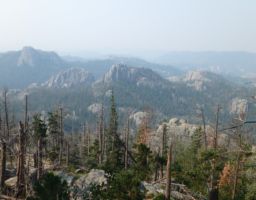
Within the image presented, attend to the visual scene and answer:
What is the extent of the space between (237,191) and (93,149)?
27732mm

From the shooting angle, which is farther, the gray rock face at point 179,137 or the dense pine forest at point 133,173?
the gray rock face at point 179,137

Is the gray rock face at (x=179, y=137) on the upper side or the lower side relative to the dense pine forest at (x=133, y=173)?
lower

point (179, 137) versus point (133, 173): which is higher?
point (133, 173)

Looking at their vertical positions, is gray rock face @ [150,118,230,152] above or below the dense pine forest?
below

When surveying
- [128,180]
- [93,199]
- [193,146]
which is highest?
[128,180]

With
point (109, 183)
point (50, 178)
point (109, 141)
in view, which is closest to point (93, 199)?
point (109, 183)

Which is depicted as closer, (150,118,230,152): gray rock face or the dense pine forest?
the dense pine forest

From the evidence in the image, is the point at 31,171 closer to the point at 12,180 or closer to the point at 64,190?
the point at 12,180

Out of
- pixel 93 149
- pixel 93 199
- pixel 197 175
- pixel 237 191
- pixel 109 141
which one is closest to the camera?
pixel 93 199

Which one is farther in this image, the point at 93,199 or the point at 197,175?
the point at 197,175

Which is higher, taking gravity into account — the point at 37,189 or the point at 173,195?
the point at 37,189

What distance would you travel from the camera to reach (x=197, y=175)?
34688 mm

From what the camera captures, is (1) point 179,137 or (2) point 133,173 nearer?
(2) point 133,173

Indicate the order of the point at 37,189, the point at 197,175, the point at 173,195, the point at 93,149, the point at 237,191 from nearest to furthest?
1. the point at 37,189
2. the point at 173,195
3. the point at 197,175
4. the point at 237,191
5. the point at 93,149
